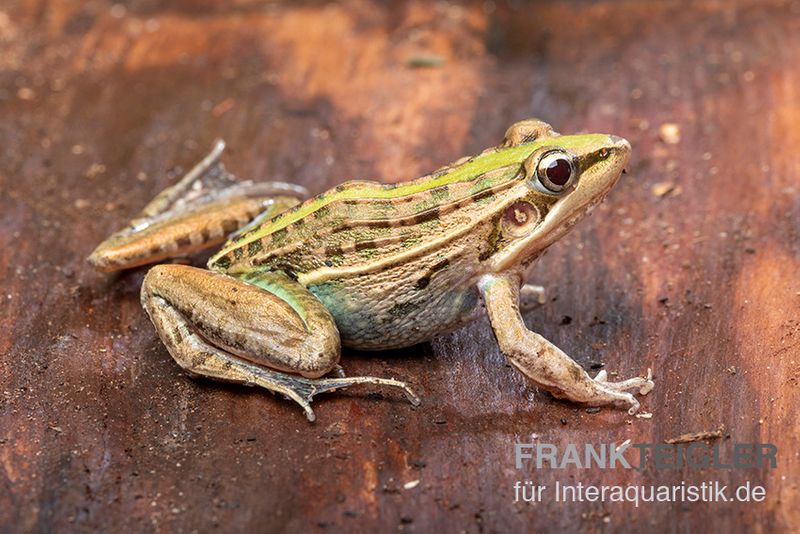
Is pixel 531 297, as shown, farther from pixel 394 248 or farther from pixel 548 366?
pixel 394 248

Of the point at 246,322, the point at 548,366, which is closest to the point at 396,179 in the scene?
the point at 246,322

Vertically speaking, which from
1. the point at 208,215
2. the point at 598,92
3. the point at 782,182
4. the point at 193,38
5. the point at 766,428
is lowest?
the point at 766,428

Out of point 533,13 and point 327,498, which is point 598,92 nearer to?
point 533,13

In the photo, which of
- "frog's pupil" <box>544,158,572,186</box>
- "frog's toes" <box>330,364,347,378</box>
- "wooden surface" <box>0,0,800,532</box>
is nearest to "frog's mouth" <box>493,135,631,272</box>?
"frog's pupil" <box>544,158,572,186</box>

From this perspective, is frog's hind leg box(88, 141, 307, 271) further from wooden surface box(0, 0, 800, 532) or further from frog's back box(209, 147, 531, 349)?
frog's back box(209, 147, 531, 349)

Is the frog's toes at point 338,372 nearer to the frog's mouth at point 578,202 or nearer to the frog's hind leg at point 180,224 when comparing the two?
the frog's mouth at point 578,202

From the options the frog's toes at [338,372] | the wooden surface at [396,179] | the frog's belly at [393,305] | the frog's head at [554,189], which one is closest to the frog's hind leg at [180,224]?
the wooden surface at [396,179]

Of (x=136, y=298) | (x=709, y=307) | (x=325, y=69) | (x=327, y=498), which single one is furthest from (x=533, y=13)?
(x=327, y=498)
